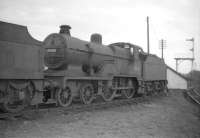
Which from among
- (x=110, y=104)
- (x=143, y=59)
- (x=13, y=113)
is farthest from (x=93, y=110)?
(x=143, y=59)

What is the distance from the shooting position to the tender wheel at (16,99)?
25.5 feet

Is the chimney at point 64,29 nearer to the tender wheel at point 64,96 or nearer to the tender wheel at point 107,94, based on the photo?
the tender wheel at point 64,96

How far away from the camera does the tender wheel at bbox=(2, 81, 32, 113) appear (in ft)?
25.5

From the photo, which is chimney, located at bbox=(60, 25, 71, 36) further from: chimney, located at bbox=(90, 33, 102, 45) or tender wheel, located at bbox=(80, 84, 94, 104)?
tender wheel, located at bbox=(80, 84, 94, 104)

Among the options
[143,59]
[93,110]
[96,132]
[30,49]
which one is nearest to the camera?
[96,132]

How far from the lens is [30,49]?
8.29 meters

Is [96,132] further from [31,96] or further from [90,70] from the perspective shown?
[90,70]

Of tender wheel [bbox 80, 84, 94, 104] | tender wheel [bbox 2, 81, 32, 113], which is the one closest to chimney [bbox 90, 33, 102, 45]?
tender wheel [bbox 80, 84, 94, 104]

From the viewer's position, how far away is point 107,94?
13.6m

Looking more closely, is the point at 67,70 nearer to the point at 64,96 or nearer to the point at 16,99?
the point at 64,96

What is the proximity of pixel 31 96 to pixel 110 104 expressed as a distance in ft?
15.7

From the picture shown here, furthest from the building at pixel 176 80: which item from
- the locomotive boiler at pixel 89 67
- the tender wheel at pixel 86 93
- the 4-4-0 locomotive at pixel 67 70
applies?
the tender wheel at pixel 86 93

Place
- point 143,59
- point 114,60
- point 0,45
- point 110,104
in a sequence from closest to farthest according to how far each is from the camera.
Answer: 1. point 0,45
2. point 110,104
3. point 114,60
4. point 143,59

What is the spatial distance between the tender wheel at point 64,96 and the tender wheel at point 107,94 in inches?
109
